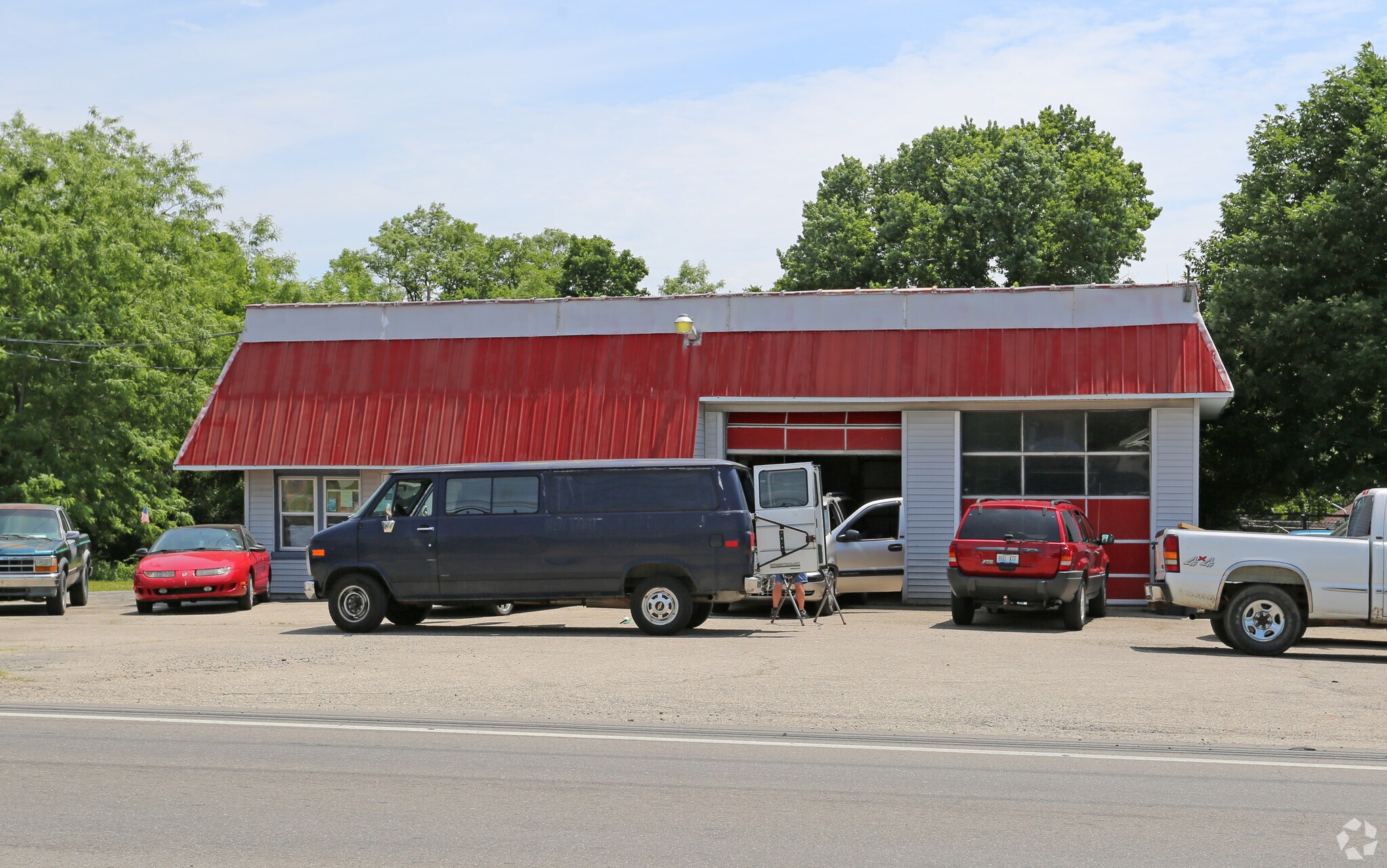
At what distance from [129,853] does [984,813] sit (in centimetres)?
430

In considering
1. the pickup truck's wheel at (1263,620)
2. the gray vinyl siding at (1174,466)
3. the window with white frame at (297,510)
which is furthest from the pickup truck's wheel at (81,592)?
→ the pickup truck's wheel at (1263,620)

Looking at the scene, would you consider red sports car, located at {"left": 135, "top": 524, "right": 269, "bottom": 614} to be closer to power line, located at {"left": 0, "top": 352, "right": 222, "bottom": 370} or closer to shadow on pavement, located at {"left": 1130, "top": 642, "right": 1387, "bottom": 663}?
shadow on pavement, located at {"left": 1130, "top": 642, "right": 1387, "bottom": 663}

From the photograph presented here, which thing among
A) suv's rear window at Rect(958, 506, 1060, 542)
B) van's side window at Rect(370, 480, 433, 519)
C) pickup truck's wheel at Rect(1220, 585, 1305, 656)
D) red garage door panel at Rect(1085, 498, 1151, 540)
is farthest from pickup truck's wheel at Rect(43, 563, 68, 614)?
pickup truck's wheel at Rect(1220, 585, 1305, 656)

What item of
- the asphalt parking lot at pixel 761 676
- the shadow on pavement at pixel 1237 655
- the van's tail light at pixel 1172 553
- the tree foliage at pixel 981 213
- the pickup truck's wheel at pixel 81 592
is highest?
the tree foliage at pixel 981 213

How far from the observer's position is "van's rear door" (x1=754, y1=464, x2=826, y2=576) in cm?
1984

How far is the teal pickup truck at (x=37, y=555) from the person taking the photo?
22125 mm

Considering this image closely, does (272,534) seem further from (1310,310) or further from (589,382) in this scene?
(1310,310)

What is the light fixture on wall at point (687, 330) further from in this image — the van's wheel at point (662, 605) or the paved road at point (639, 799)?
the paved road at point (639, 799)

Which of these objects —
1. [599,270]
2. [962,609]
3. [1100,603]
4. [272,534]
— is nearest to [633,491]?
[962,609]

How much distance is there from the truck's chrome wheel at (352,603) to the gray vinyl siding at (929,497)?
10338 millimetres

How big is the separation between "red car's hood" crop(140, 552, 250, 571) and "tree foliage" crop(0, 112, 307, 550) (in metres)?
17.8

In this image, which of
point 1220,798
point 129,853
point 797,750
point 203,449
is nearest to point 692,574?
point 797,750

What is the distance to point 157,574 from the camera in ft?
75.4

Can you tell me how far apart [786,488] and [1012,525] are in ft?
11.3
